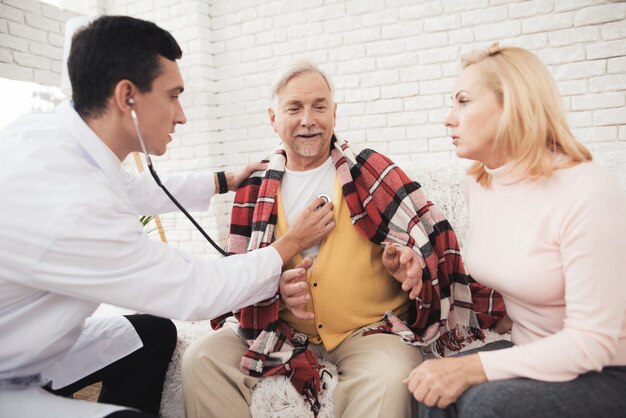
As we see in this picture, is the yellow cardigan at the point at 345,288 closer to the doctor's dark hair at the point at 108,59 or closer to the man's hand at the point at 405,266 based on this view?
the man's hand at the point at 405,266

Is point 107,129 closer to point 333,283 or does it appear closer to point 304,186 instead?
point 304,186

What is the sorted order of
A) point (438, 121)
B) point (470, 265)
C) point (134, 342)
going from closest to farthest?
point (470, 265) < point (134, 342) < point (438, 121)

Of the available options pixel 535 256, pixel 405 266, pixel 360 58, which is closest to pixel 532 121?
pixel 535 256

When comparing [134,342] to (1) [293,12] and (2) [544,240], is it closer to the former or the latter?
(2) [544,240]

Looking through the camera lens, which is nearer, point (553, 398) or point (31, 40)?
point (553, 398)

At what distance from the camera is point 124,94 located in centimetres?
111

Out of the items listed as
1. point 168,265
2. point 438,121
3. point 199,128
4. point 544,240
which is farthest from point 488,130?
point 199,128

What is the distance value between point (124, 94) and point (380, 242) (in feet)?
2.79

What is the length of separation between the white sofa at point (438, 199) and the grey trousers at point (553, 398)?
0.57m

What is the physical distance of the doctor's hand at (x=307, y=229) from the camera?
1.29m

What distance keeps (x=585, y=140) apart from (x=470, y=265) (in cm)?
158

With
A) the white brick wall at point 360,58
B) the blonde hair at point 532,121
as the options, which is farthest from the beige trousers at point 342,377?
the white brick wall at point 360,58

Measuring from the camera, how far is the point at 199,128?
317 cm

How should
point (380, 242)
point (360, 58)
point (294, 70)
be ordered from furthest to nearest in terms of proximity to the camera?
point (360, 58) < point (294, 70) < point (380, 242)
